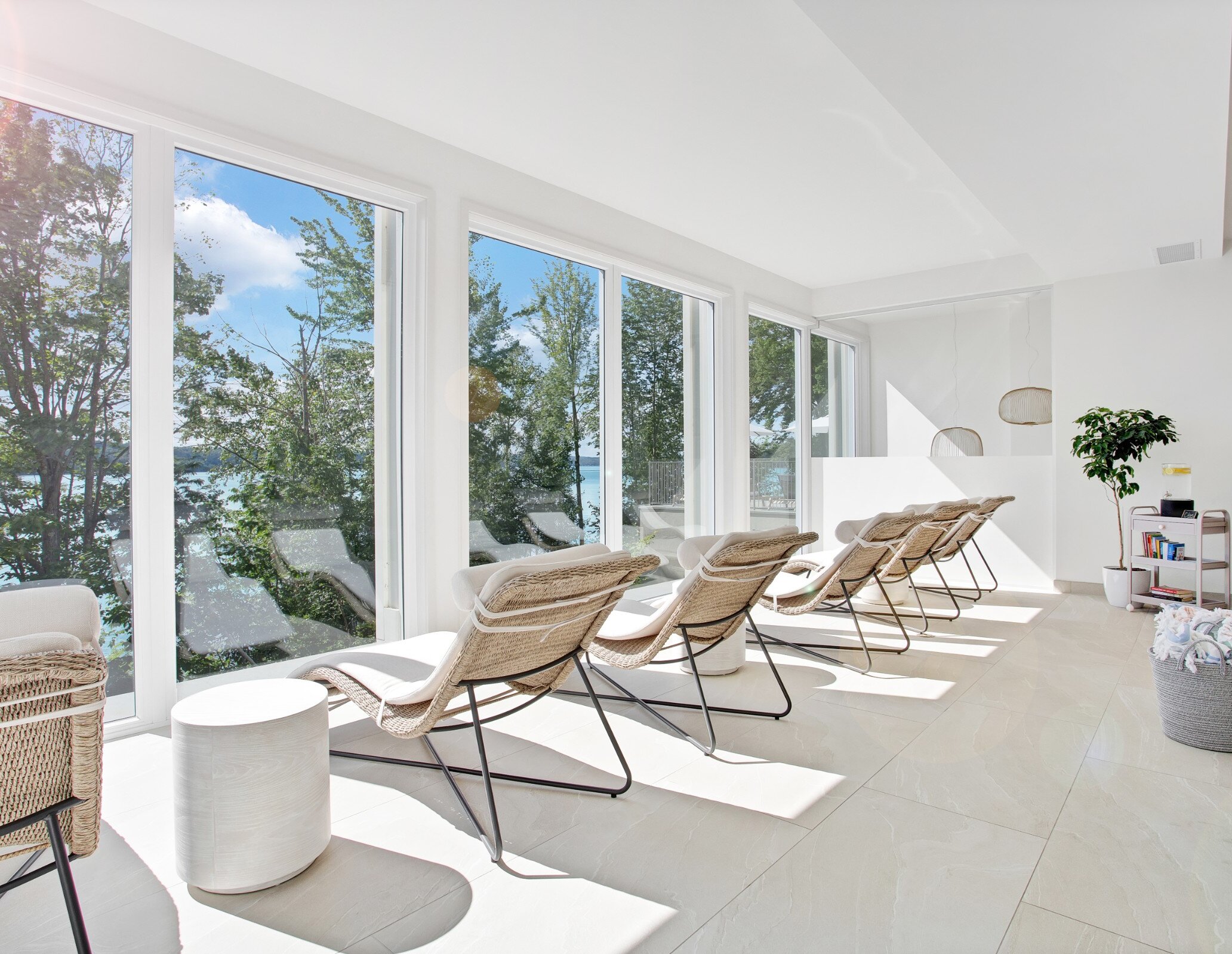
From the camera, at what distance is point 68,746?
1.40 metres

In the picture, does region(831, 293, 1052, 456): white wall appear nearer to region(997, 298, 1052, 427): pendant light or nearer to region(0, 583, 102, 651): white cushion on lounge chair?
region(997, 298, 1052, 427): pendant light

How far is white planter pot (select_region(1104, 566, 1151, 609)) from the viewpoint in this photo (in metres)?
5.56

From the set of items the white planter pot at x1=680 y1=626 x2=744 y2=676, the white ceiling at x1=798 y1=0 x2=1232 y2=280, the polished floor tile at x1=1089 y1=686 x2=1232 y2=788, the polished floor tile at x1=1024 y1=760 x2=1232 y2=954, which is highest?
the white ceiling at x1=798 y1=0 x2=1232 y2=280

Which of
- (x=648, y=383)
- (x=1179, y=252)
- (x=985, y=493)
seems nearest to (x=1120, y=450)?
(x=985, y=493)

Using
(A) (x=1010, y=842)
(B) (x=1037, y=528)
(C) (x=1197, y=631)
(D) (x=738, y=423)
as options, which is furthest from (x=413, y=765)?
(B) (x=1037, y=528)

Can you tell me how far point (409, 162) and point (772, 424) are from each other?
4.41 metres

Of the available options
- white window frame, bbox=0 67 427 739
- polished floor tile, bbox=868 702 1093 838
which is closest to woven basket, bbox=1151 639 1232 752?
polished floor tile, bbox=868 702 1093 838

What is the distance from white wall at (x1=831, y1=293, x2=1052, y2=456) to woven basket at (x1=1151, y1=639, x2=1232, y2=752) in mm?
5111

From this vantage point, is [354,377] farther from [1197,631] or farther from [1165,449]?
[1165,449]

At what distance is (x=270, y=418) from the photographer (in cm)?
357

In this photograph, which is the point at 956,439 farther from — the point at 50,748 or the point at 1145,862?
the point at 50,748

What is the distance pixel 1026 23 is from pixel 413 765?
3.44 metres

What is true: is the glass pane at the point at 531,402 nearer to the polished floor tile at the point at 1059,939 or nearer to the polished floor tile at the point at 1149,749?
the polished floor tile at the point at 1149,749

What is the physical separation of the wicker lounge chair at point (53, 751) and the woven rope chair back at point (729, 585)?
181 cm
